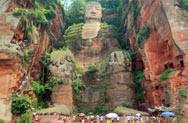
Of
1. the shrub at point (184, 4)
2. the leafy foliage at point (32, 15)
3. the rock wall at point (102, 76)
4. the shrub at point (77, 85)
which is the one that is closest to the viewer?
the shrub at point (184, 4)

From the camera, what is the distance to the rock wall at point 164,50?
52.7 ft

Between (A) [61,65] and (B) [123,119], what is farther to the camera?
(A) [61,65]

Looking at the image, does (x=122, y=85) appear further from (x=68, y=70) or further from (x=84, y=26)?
(x=84, y=26)

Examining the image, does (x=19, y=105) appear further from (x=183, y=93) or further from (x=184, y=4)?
(x=184, y=4)

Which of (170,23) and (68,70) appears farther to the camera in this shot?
(68,70)

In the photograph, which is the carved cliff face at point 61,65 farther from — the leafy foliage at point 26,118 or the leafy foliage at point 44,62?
the leafy foliage at point 26,118

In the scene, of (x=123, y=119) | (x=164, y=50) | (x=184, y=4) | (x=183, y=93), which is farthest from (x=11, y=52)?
(x=184, y=4)

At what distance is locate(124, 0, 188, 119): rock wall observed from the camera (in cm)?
1608

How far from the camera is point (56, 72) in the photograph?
2059 centimetres

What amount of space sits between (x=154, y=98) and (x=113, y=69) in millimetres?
6092

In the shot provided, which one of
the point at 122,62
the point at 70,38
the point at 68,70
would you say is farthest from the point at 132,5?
the point at 68,70

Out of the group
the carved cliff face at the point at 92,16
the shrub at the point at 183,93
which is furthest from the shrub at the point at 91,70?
the shrub at the point at 183,93

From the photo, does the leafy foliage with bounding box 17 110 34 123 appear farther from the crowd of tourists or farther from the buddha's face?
the buddha's face

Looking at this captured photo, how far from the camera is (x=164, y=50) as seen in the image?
62.7 ft
